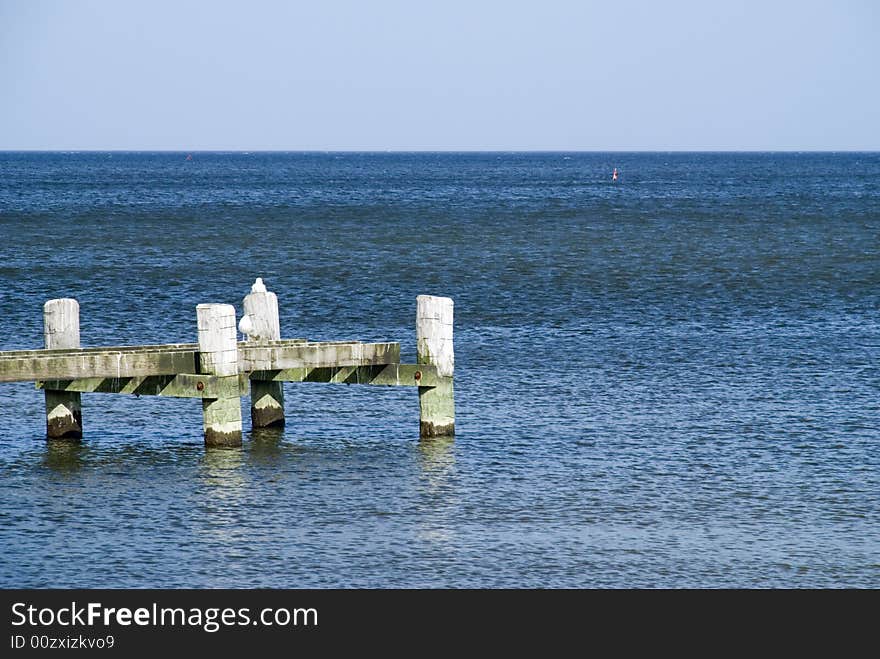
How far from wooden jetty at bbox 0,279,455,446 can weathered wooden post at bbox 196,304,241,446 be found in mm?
14

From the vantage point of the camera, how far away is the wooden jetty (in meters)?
21.6

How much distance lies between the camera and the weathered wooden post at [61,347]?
23156mm

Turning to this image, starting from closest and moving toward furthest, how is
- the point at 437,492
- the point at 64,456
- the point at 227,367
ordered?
1. the point at 437,492
2. the point at 227,367
3. the point at 64,456

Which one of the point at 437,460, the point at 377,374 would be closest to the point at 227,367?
the point at 377,374

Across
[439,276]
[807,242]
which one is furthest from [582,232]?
[439,276]

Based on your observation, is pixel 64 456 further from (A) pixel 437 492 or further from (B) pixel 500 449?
(B) pixel 500 449

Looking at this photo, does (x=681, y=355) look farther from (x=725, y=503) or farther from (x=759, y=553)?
(x=759, y=553)

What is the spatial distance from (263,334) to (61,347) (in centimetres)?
292

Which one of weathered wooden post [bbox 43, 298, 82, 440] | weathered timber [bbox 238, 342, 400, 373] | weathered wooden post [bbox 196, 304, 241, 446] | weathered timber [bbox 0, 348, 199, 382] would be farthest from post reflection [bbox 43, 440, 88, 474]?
weathered timber [bbox 238, 342, 400, 373]

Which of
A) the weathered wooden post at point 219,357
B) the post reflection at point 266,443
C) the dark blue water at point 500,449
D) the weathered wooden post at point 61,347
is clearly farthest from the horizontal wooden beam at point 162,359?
the dark blue water at point 500,449

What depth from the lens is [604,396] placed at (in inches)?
1080

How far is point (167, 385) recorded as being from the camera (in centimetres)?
2222

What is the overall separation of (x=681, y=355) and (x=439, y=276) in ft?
67.3

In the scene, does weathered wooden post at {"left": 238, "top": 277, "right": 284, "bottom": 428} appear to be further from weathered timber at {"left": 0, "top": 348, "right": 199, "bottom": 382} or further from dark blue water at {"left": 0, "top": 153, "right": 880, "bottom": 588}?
weathered timber at {"left": 0, "top": 348, "right": 199, "bottom": 382}
